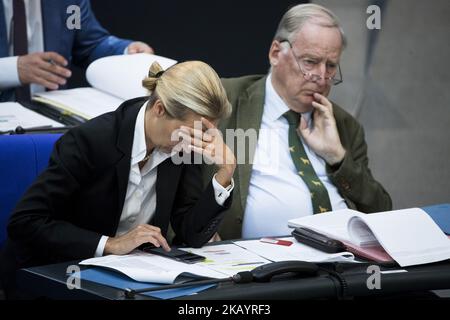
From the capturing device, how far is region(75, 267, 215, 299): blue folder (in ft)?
6.59

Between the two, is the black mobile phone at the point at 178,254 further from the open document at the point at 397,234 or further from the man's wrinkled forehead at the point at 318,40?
the man's wrinkled forehead at the point at 318,40

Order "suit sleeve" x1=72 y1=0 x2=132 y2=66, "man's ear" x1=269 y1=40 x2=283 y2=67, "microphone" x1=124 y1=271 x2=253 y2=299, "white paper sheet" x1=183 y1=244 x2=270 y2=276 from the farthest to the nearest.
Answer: "suit sleeve" x1=72 y1=0 x2=132 y2=66
"man's ear" x1=269 y1=40 x2=283 y2=67
"white paper sheet" x1=183 y1=244 x2=270 y2=276
"microphone" x1=124 y1=271 x2=253 y2=299

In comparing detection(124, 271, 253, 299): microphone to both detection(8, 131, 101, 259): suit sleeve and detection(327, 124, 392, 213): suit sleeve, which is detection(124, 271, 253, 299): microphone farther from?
detection(327, 124, 392, 213): suit sleeve

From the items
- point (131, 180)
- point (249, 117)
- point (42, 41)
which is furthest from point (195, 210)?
point (42, 41)

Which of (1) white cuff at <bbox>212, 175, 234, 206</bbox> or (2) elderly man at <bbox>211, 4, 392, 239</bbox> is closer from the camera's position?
(1) white cuff at <bbox>212, 175, 234, 206</bbox>

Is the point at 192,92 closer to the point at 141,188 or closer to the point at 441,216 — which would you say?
the point at 141,188

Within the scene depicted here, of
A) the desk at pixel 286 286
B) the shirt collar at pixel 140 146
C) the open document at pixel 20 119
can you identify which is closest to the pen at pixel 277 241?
the desk at pixel 286 286

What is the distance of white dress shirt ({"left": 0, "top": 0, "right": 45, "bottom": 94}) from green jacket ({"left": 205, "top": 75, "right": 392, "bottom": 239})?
73cm

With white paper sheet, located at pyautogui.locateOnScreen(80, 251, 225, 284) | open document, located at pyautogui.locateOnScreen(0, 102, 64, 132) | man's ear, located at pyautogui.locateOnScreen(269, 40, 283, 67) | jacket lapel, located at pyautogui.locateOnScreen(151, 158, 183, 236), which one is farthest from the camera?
man's ear, located at pyautogui.locateOnScreen(269, 40, 283, 67)

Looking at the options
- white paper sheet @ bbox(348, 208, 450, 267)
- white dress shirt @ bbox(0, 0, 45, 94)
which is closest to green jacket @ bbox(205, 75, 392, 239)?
white paper sheet @ bbox(348, 208, 450, 267)
